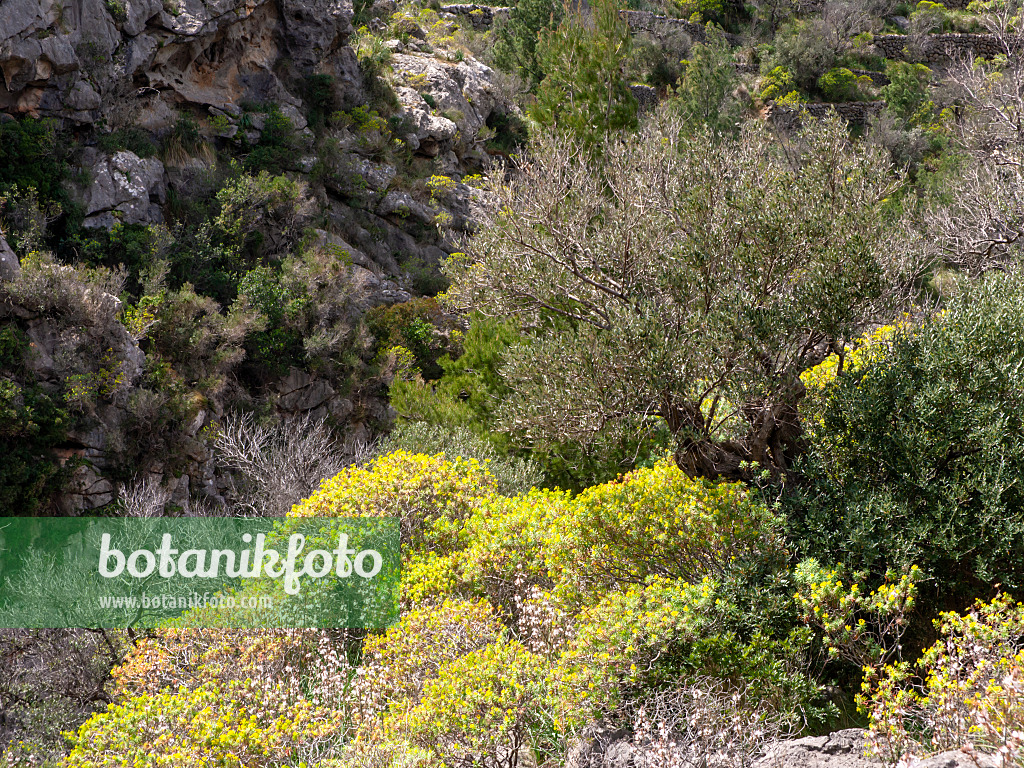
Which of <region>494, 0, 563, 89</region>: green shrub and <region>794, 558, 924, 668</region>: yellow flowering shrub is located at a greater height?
<region>794, 558, 924, 668</region>: yellow flowering shrub

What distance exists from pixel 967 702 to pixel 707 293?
4.76 metres

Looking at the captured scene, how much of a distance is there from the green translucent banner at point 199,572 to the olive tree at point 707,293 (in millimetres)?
2565

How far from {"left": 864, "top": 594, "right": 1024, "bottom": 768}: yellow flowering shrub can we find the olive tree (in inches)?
116

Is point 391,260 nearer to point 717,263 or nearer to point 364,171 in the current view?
point 364,171

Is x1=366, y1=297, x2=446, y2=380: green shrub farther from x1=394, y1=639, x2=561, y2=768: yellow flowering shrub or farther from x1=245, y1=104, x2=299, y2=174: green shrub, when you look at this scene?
x1=394, y1=639, x2=561, y2=768: yellow flowering shrub

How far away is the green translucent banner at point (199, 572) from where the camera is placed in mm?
7969

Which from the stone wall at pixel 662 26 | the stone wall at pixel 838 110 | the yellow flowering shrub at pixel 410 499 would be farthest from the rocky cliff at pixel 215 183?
the stone wall at pixel 838 110

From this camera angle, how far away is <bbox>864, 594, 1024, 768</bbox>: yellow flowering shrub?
139 inches

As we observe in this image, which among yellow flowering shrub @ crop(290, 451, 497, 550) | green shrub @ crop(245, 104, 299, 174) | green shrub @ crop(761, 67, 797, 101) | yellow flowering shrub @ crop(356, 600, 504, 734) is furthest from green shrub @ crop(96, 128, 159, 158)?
green shrub @ crop(761, 67, 797, 101)

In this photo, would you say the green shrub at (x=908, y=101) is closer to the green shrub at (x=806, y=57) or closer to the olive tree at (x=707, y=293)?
the green shrub at (x=806, y=57)

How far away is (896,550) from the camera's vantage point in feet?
18.5

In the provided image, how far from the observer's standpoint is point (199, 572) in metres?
12.3

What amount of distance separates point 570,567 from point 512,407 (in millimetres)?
2102

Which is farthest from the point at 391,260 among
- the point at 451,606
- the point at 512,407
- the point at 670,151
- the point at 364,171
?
the point at 451,606
